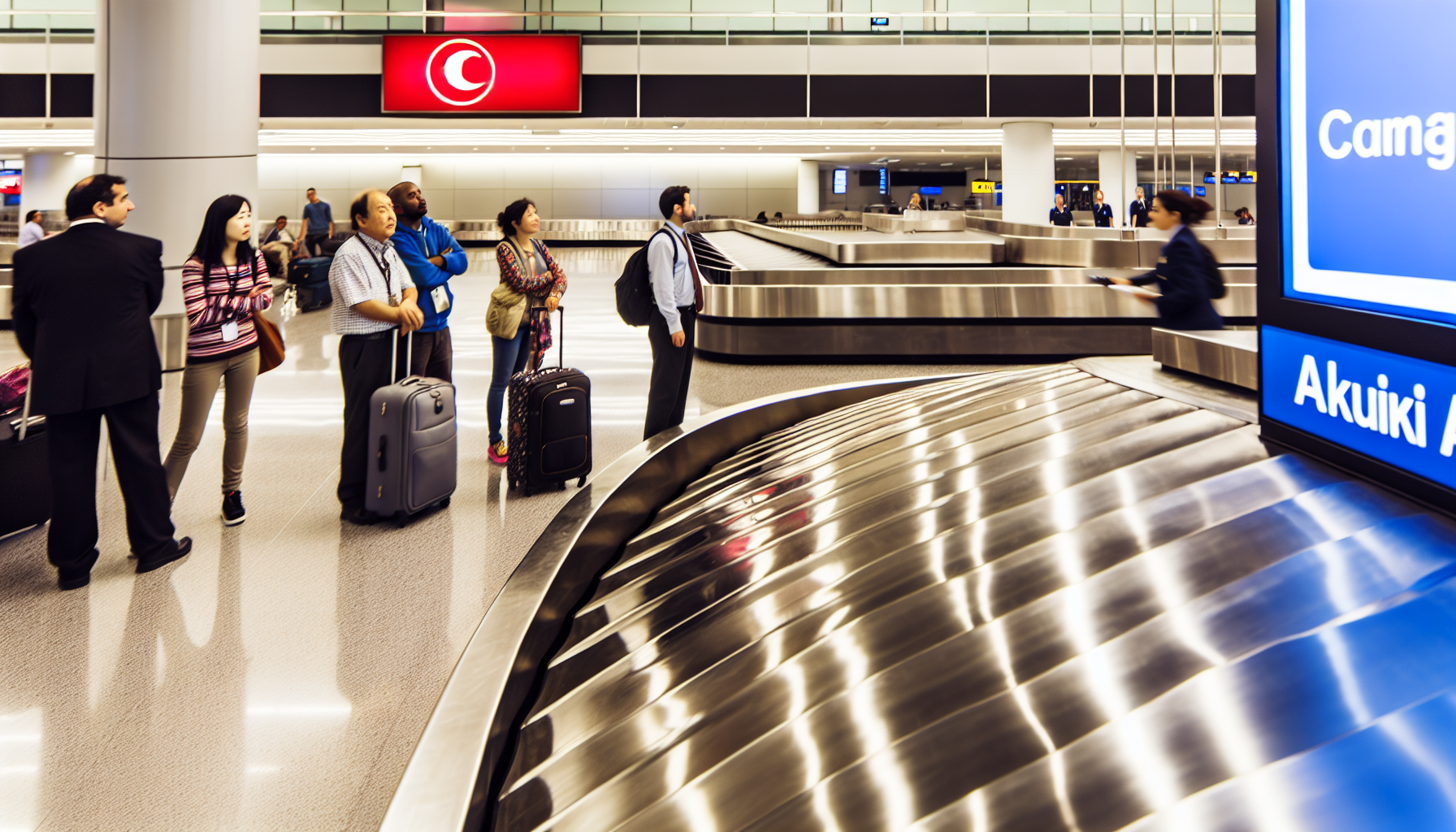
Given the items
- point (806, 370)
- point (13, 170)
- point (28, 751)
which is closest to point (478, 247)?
point (13, 170)

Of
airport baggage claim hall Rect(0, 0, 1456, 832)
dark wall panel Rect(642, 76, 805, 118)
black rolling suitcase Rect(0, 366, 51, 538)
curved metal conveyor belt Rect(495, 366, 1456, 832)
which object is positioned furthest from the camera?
dark wall panel Rect(642, 76, 805, 118)

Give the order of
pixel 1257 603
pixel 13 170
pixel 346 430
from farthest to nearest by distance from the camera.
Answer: pixel 13 170, pixel 346 430, pixel 1257 603

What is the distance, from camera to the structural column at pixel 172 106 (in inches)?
254

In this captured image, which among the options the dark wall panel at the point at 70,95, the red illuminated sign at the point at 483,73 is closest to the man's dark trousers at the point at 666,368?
the red illuminated sign at the point at 483,73

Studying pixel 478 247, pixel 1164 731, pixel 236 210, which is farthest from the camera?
pixel 478 247

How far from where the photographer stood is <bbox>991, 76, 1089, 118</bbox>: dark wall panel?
16.6m

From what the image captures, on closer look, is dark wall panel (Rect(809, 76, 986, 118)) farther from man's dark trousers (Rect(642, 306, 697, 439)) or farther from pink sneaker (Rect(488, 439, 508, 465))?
pink sneaker (Rect(488, 439, 508, 465))

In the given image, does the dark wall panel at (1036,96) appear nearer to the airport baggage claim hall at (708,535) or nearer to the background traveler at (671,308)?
the airport baggage claim hall at (708,535)

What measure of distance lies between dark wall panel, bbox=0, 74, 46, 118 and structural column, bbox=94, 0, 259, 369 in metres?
12.6

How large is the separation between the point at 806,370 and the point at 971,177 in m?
28.5

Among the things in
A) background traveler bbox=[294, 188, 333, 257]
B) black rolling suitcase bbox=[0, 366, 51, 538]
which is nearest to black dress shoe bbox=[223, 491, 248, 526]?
black rolling suitcase bbox=[0, 366, 51, 538]

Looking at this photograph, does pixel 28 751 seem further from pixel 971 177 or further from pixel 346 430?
pixel 971 177

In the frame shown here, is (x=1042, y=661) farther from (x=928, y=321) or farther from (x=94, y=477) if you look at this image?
(x=928, y=321)

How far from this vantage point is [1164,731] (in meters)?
1.21
